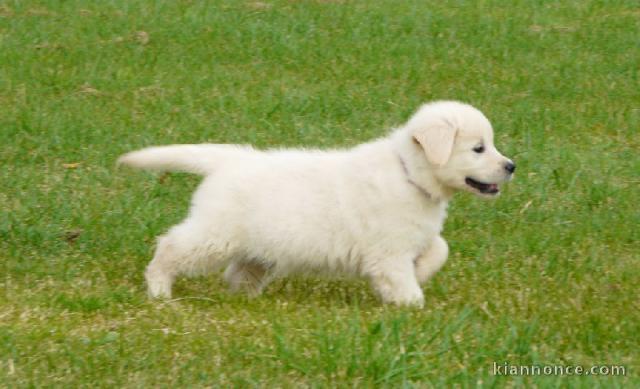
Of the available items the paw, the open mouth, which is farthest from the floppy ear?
the paw

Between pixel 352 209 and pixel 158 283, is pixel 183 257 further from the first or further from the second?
pixel 352 209

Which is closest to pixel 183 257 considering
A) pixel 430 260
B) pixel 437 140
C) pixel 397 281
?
pixel 397 281

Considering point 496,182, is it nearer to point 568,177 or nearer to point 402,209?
point 402,209

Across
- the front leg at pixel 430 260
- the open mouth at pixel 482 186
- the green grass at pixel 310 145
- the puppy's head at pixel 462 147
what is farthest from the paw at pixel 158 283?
the open mouth at pixel 482 186

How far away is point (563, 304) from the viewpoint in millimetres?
5852

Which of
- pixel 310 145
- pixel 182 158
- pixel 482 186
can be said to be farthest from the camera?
pixel 310 145

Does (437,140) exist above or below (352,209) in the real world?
above

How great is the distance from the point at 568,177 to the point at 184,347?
157 inches

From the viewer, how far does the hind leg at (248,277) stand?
6265 mm

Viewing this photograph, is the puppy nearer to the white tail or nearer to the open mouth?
the open mouth

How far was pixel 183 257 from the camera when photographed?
19.4 feet

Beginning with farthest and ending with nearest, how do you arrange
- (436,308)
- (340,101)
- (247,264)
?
1. (340,101)
2. (247,264)
3. (436,308)

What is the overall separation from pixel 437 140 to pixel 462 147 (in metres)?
0.19

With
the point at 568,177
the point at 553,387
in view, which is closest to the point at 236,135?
the point at 568,177
